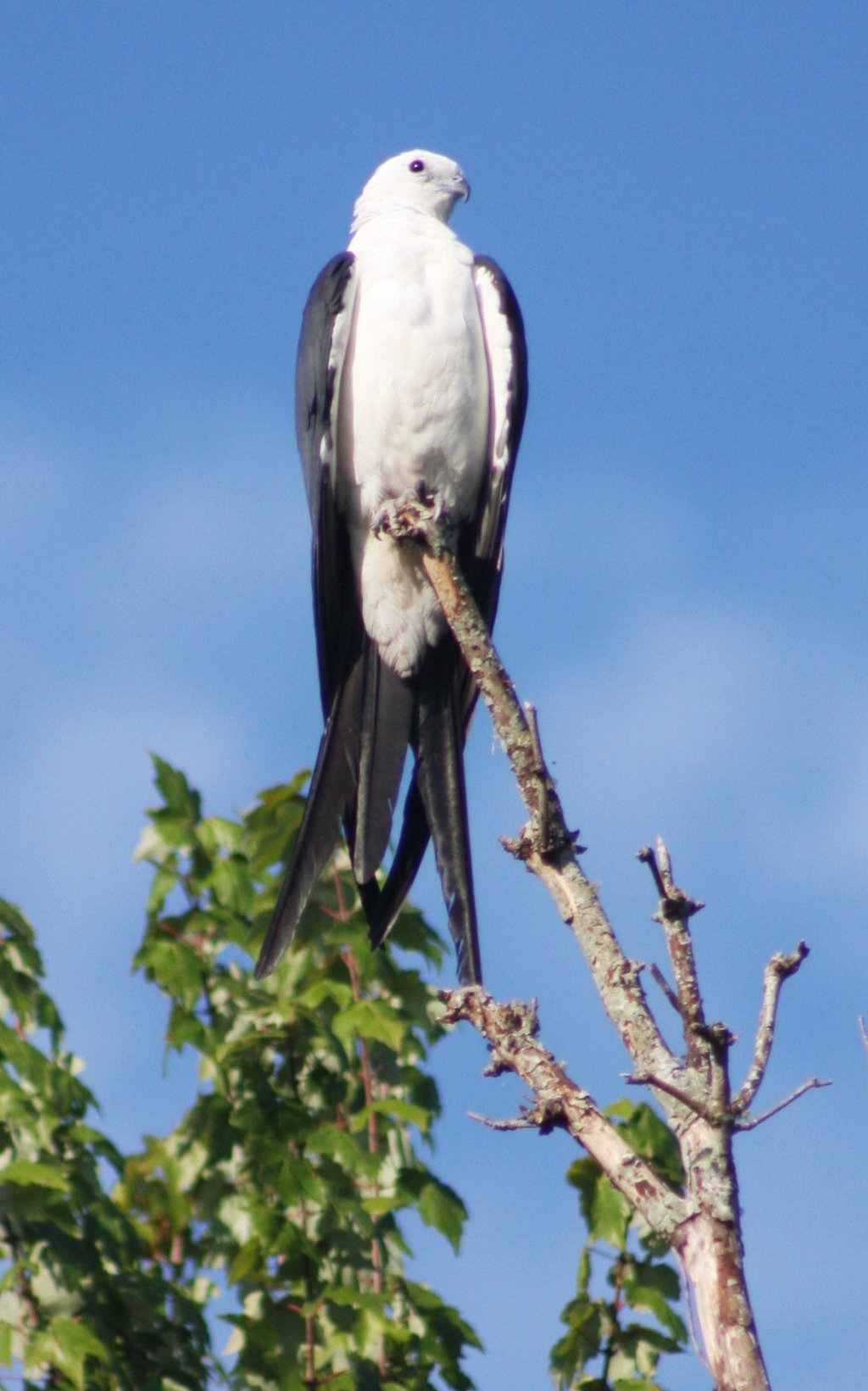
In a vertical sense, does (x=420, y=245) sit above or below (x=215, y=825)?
above

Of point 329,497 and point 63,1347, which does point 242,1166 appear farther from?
point 329,497

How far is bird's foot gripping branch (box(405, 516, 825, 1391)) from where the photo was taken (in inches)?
103

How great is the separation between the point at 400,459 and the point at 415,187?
1.42m

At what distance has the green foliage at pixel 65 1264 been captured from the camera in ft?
11.2

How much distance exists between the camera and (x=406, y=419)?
16.6ft

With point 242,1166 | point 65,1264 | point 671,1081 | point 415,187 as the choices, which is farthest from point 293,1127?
point 415,187

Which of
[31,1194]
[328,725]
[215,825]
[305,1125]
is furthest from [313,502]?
[31,1194]

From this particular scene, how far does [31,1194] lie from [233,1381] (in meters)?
0.71

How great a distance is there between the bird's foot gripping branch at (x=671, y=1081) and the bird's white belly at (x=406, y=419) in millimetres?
1740

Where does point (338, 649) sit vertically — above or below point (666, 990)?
above

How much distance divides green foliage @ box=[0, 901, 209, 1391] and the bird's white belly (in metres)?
1.74

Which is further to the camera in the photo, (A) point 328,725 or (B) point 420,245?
(B) point 420,245

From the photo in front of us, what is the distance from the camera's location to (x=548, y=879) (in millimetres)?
3443

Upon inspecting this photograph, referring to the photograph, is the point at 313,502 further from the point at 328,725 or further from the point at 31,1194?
the point at 31,1194
